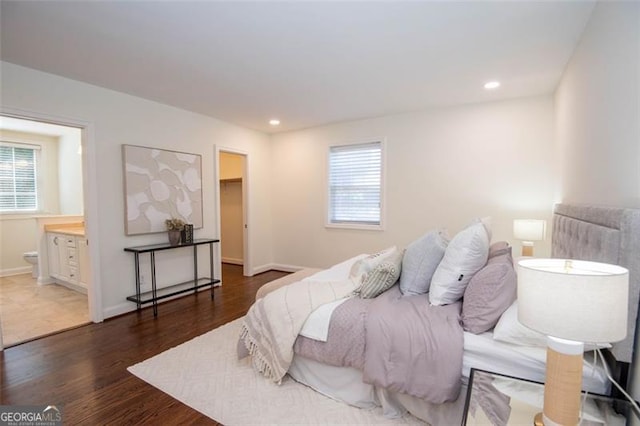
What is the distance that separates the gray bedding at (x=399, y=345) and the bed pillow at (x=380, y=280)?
13 centimetres

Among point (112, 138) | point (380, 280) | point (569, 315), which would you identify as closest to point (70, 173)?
point (112, 138)

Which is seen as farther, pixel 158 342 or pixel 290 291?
pixel 158 342

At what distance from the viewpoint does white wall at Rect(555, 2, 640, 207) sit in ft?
4.58

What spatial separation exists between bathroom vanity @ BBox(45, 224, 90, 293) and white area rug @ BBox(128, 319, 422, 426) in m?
2.58

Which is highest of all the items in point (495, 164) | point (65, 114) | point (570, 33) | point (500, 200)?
point (570, 33)

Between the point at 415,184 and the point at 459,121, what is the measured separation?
1.00 meters

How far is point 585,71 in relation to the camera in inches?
85.7

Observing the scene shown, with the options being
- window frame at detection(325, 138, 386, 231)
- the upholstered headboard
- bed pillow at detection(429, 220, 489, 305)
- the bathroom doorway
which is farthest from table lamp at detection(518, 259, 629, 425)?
the bathroom doorway

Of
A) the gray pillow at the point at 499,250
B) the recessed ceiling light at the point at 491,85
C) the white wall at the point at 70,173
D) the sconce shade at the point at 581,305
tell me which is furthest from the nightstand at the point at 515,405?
the white wall at the point at 70,173

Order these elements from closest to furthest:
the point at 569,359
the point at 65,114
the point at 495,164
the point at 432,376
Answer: the point at 569,359 → the point at 432,376 → the point at 65,114 → the point at 495,164

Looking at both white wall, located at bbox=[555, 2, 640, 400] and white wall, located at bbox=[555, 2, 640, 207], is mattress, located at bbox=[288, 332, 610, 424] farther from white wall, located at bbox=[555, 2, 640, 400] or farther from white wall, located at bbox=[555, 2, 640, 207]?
white wall, located at bbox=[555, 2, 640, 207]

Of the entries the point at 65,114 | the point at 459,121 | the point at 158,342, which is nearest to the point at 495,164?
the point at 459,121

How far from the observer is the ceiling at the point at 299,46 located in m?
→ 2.01

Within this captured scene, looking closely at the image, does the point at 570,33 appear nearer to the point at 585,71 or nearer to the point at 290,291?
the point at 585,71
